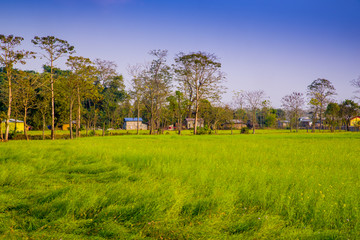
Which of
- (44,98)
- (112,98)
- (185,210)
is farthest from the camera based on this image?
(112,98)

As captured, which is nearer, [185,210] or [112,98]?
[185,210]

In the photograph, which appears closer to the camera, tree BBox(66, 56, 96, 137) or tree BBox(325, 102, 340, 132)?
tree BBox(66, 56, 96, 137)

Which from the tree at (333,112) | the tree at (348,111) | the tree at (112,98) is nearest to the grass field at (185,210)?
the tree at (112,98)

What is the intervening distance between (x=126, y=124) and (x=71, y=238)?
2701 inches

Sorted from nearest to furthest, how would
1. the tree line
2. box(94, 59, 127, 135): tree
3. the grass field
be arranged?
the grass field < the tree line < box(94, 59, 127, 135): tree

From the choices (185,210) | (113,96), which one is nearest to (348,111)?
(113,96)

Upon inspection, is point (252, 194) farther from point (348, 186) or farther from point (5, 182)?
point (5, 182)

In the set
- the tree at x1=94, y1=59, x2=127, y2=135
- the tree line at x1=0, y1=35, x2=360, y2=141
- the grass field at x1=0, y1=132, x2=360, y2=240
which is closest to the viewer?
the grass field at x1=0, y1=132, x2=360, y2=240

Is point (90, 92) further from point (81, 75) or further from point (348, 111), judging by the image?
point (348, 111)

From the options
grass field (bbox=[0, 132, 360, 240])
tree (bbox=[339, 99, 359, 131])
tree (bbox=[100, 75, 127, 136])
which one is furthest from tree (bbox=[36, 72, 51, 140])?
tree (bbox=[339, 99, 359, 131])

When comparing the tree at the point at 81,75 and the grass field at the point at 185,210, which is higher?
the tree at the point at 81,75

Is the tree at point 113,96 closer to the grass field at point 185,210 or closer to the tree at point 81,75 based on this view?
the tree at point 81,75

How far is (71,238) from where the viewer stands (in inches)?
127

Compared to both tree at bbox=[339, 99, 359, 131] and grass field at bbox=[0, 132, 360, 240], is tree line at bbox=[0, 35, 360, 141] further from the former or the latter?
grass field at bbox=[0, 132, 360, 240]
